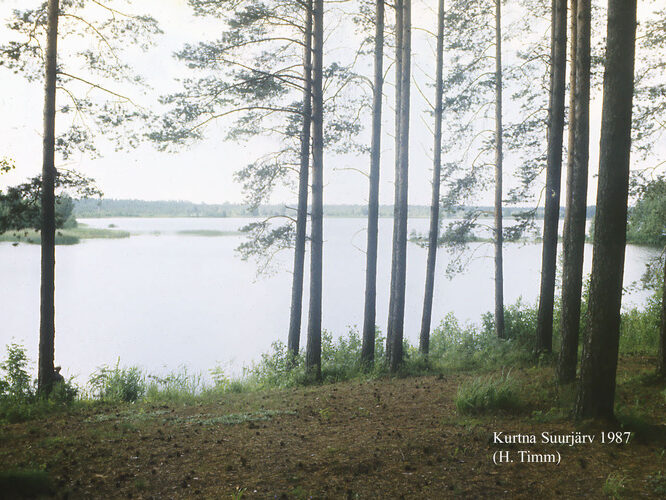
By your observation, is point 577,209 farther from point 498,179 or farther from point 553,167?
point 498,179

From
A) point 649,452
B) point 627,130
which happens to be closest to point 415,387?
point 649,452

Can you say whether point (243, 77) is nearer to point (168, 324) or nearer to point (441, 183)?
point (441, 183)

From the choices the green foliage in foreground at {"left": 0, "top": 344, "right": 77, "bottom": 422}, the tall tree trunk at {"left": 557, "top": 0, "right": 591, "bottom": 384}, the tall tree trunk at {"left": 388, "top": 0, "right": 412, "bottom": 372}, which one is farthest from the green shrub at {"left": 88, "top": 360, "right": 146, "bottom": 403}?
the tall tree trunk at {"left": 557, "top": 0, "right": 591, "bottom": 384}

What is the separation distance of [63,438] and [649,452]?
633 centimetres

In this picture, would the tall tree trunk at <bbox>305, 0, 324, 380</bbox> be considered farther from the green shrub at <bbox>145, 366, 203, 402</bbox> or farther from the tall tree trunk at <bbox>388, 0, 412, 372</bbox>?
the green shrub at <bbox>145, 366, 203, 402</bbox>

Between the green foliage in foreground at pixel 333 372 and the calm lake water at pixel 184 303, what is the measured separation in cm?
122

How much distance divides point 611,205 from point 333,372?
7.19 metres

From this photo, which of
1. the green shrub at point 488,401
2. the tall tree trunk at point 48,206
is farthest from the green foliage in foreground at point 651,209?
the tall tree trunk at point 48,206

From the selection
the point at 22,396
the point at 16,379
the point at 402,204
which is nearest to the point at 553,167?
the point at 402,204

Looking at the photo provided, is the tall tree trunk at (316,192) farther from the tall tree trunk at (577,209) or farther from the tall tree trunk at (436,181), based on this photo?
the tall tree trunk at (577,209)

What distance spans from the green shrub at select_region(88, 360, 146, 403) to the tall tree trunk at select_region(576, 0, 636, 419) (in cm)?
839

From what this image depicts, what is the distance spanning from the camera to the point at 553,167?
853 centimetres

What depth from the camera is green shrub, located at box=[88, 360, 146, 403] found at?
30.1 ft

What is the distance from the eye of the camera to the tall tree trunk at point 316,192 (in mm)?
9203
